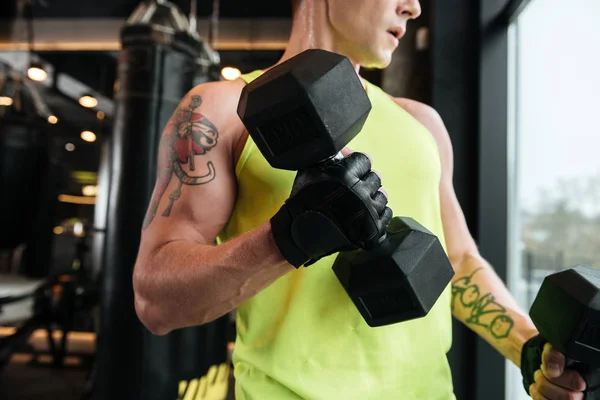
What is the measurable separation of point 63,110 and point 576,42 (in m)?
5.07

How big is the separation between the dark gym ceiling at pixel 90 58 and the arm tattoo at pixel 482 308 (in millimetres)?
2812

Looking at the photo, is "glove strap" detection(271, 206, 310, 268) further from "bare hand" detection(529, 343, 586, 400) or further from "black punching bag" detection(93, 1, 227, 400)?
"black punching bag" detection(93, 1, 227, 400)

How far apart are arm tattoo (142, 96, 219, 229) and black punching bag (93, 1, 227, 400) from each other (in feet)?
4.15

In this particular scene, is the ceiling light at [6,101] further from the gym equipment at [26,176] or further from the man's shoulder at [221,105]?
the man's shoulder at [221,105]

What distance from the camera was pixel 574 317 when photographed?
0.72 metres

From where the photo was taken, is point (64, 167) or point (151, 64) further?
point (64, 167)

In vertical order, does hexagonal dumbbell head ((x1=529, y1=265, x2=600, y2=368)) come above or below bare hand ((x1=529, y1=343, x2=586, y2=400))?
above

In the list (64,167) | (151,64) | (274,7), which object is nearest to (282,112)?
(151,64)

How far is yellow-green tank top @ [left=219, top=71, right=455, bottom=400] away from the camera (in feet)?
2.63

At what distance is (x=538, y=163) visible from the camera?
160 centimetres

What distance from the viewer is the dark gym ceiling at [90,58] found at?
12.5 feet

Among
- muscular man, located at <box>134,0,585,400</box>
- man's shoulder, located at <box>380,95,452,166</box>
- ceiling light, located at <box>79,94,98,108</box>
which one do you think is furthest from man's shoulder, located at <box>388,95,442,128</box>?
ceiling light, located at <box>79,94,98,108</box>

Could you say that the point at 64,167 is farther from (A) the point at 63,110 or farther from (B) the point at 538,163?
(B) the point at 538,163

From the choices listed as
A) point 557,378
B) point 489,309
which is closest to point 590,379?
point 557,378
